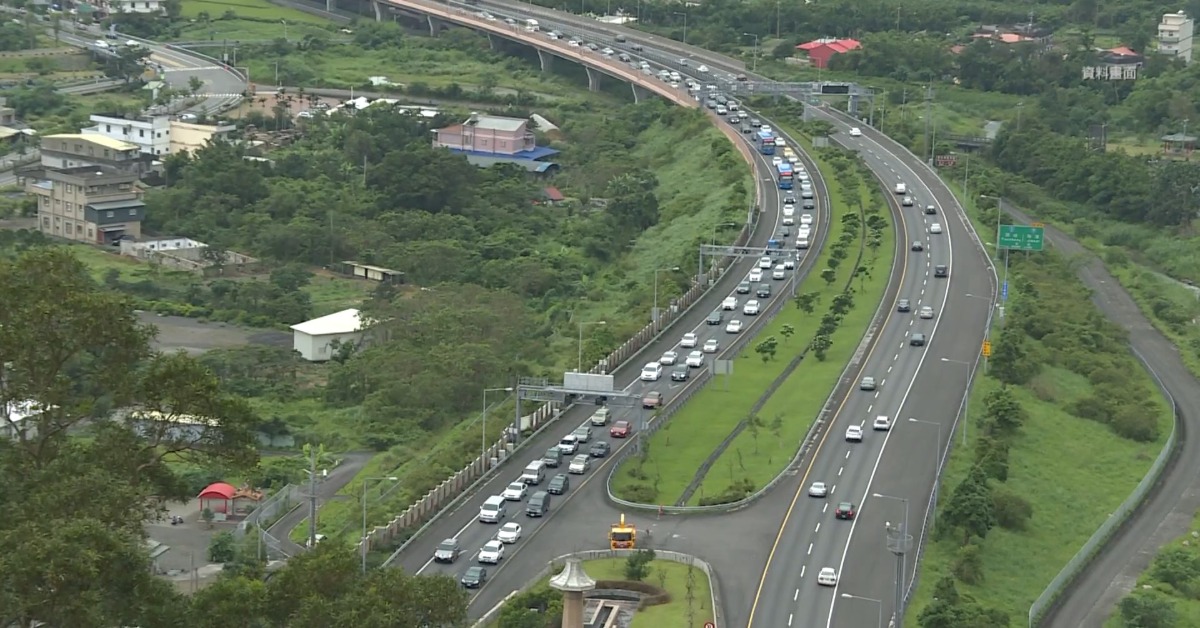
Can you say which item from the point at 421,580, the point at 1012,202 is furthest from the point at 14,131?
the point at 421,580

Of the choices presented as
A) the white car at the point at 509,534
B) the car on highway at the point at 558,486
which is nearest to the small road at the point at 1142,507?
the white car at the point at 509,534

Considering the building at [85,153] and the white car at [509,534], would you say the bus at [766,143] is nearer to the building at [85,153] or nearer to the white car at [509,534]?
the building at [85,153]

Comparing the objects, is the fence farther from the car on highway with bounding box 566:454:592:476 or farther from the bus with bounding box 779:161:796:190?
the bus with bounding box 779:161:796:190

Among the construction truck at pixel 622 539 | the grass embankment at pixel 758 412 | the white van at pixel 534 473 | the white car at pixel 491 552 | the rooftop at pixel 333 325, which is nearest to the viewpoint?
the white car at pixel 491 552

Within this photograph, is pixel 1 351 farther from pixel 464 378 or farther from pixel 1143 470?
pixel 1143 470

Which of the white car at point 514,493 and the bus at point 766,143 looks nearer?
the white car at point 514,493

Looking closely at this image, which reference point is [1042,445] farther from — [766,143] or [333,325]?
[766,143]
